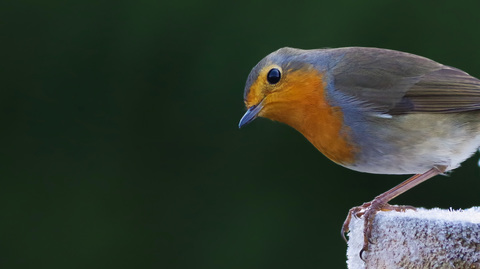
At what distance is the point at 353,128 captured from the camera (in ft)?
8.30

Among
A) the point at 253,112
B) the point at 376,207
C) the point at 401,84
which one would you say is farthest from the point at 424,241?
the point at 401,84

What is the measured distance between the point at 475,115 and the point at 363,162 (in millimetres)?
590

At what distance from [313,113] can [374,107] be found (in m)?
0.28

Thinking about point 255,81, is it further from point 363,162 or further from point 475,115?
point 475,115

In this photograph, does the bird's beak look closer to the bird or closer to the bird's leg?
the bird

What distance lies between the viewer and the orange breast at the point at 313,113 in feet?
8.23

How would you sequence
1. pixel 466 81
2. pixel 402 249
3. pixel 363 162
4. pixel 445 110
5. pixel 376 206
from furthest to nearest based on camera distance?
pixel 466 81
pixel 445 110
pixel 363 162
pixel 376 206
pixel 402 249

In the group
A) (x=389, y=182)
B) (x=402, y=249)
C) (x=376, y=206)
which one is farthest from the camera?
(x=389, y=182)

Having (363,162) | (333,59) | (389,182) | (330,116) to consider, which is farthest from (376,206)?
(389,182)

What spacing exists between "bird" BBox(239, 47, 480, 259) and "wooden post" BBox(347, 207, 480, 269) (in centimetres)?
83

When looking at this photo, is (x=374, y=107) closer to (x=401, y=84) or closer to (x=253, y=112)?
(x=401, y=84)

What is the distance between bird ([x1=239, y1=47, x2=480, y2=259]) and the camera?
2463mm

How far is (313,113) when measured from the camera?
8.52 ft

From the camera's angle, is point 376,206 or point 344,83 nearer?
point 376,206
